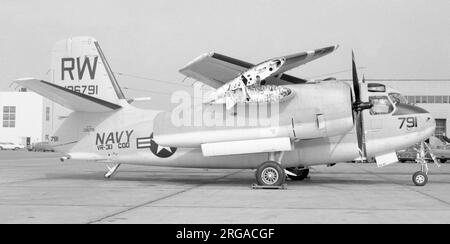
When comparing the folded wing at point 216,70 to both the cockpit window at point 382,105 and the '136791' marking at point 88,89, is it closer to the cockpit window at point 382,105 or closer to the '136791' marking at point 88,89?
the cockpit window at point 382,105

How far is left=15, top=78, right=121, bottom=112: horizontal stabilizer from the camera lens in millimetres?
17359

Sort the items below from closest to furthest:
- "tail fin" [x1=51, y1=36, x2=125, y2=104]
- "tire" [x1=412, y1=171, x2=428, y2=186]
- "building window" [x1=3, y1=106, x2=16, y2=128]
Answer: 1. "tire" [x1=412, y1=171, x2=428, y2=186]
2. "tail fin" [x1=51, y1=36, x2=125, y2=104]
3. "building window" [x1=3, y1=106, x2=16, y2=128]

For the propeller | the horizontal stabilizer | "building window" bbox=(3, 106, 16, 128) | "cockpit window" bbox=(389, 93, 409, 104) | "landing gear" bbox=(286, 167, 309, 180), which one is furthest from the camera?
"building window" bbox=(3, 106, 16, 128)

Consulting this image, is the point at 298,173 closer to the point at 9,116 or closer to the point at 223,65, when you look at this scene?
the point at 223,65

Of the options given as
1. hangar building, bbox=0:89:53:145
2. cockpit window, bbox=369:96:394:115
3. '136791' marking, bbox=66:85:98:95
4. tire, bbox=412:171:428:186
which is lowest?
tire, bbox=412:171:428:186

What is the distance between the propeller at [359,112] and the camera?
691 inches

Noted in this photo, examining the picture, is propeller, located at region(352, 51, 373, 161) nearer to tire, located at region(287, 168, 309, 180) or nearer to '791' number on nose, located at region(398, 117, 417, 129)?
'791' number on nose, located at region(398, 117, 417, 129)

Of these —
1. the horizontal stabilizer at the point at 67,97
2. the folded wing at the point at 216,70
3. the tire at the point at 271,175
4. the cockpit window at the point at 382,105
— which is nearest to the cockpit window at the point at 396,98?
the cockpit window at the point at 382,105

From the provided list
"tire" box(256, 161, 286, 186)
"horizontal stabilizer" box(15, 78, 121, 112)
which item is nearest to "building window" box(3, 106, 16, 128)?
"horizontal stabilizer" box(15, 78, 121, 112)

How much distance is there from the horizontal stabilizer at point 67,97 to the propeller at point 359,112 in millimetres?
9370

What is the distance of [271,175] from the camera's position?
56.7 feet

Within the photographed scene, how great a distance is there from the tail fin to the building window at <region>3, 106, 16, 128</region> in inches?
4174

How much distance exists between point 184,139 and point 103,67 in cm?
551
